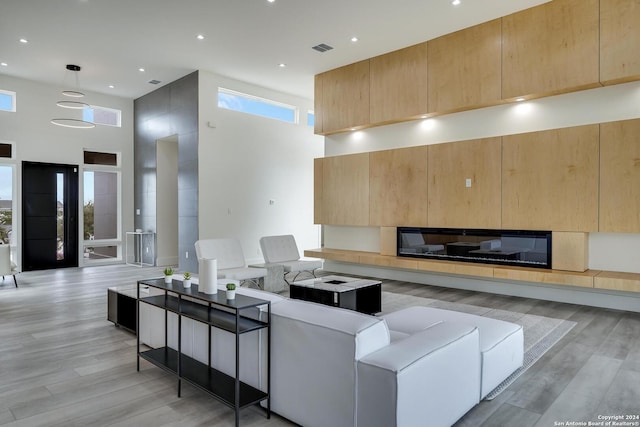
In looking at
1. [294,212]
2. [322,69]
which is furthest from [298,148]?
[322,69]

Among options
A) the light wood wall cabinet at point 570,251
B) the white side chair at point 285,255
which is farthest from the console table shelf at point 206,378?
the light wood wall cabinet at point 570,251

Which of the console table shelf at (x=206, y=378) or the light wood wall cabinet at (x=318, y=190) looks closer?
the console table shelf at (x=206, y=378)

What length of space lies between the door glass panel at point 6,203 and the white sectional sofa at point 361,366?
26.2 feet

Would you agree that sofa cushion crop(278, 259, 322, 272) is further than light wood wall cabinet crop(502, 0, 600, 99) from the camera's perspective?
Yes

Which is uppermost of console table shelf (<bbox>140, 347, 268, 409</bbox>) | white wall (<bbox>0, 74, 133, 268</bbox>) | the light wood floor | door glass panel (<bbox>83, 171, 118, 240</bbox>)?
white wall (<bbox>0, 74, 133, 268</bbox>)

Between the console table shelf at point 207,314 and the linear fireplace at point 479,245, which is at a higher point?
the linear fireplace at point 479,245

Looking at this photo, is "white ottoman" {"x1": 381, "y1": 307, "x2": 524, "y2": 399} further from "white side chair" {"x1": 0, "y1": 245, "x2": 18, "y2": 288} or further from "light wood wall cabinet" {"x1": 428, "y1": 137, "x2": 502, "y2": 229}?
"white side chair" {"x1": 0, "y1": 245, "x2": 18, "y2": 288}

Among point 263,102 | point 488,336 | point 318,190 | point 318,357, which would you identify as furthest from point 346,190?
point 318,357

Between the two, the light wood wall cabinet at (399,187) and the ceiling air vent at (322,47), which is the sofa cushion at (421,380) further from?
the ceiling air vent at (322,47)

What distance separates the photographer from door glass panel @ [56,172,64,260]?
8953 millimetres

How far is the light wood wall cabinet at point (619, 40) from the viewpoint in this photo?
4.59 metres

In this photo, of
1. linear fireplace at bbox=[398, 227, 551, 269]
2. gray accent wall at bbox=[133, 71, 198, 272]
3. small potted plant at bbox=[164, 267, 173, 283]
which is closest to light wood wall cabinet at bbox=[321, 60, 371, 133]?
linear fireplace at bbox=[398, 227, 551, 269]

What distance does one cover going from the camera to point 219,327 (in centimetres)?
235

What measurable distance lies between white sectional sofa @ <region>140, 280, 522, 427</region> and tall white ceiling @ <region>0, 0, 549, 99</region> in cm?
442
